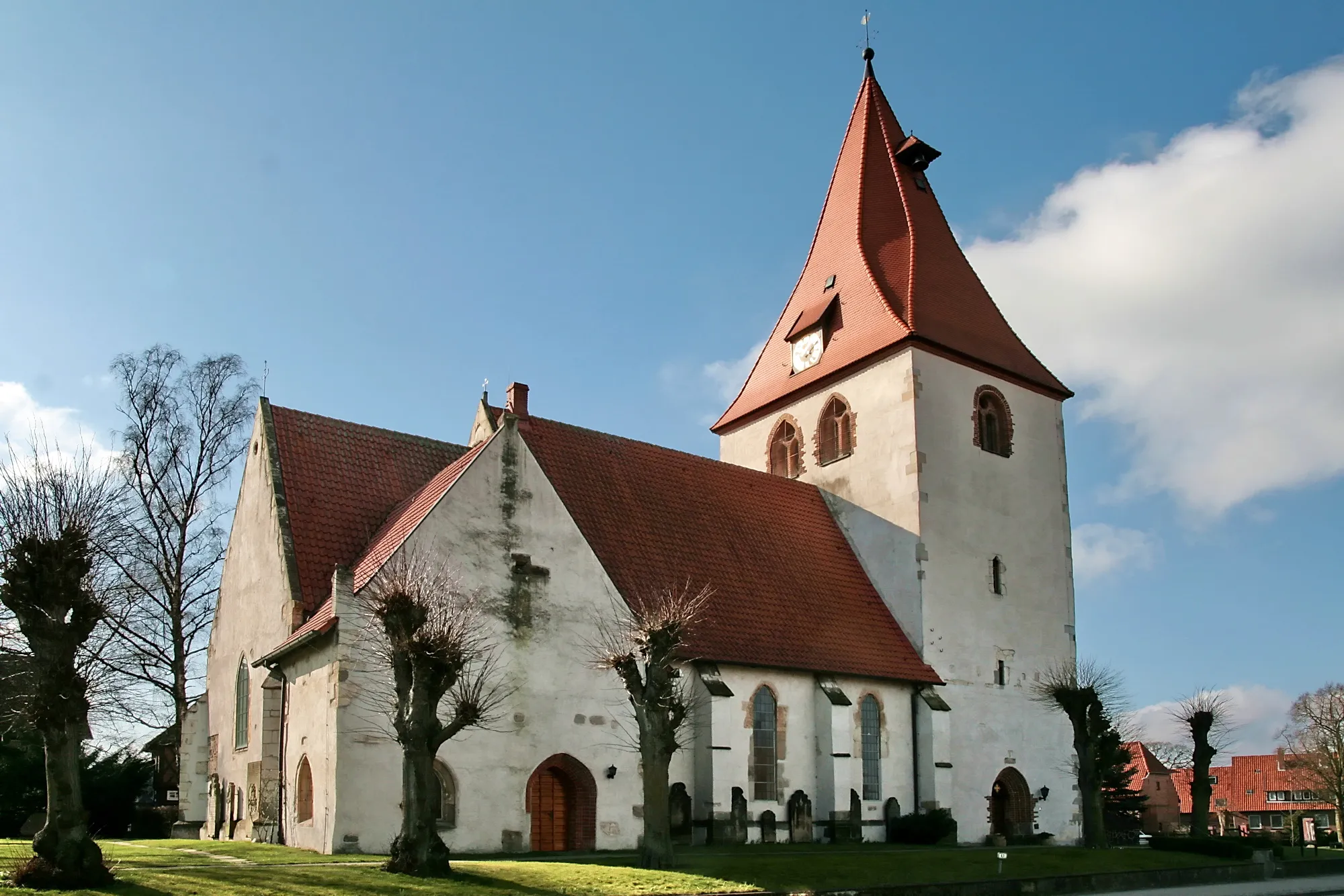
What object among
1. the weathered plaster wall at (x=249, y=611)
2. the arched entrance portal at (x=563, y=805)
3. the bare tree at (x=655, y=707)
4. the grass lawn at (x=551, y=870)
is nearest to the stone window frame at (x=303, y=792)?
the grass lawn at (x=551, y=870)

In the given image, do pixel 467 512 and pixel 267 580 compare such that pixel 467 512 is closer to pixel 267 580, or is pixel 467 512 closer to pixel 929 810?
pixel 267 580

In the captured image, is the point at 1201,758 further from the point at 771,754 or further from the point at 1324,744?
the point at 1324,744

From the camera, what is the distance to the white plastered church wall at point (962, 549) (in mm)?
29078

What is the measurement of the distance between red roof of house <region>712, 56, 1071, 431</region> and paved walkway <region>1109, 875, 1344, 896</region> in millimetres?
14311

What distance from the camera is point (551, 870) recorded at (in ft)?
53.1

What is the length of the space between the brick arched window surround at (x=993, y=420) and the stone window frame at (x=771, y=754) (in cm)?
1059

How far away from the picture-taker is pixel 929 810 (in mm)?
27109

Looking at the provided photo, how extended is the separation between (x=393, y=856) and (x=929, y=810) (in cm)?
1537

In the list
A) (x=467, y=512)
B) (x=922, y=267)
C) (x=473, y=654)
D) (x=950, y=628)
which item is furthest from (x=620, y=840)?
(x=922, y=267)

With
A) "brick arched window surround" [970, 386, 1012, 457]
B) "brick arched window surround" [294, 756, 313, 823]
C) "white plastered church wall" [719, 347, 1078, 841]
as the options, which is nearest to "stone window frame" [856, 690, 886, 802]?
"white plastered church wall" [719, 347, 1078, 841]

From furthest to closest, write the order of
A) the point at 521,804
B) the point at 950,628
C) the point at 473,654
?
the point at 950,628 → the point at 521,804 → the point at 473,654

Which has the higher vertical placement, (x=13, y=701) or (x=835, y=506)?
(x=835, y=506)

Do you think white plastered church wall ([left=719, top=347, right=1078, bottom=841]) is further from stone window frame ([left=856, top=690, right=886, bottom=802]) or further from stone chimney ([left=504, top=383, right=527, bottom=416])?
stone chimney ([left=504, top=383, right=527, bottom=416])

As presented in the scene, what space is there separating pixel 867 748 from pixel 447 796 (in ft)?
36.0
